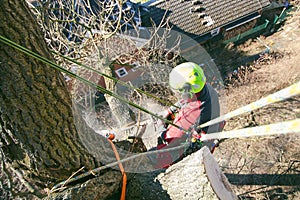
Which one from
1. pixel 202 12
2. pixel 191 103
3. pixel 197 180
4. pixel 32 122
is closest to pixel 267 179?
pixel 191 103

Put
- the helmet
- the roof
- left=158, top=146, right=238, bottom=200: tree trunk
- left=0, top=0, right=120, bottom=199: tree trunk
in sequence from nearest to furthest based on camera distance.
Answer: left=0, top=0, right=120, bottom=199: tree trunk < left=158, top=146, right=238, bottom=200: tree trunk < the helmet < the roof

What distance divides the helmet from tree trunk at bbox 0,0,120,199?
1564 mm

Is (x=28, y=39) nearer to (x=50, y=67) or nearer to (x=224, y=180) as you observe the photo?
(x=50, y=67)

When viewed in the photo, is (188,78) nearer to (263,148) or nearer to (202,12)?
(263,148)

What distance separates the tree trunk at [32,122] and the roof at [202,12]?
11.1m

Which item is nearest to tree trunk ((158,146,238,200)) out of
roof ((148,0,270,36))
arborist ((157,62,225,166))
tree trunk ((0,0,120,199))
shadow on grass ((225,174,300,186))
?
tree trunk ((0,0,120,199))

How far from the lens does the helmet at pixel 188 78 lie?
311cm

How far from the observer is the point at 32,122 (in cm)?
152

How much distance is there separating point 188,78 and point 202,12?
10476 millimetres

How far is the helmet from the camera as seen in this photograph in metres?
3.11

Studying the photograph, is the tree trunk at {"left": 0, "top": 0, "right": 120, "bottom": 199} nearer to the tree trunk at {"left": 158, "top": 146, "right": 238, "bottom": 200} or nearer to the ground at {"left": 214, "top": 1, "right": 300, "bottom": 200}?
the tree trunk at {"left": 158, "top": 146, "right": 238, "bottom": 200}

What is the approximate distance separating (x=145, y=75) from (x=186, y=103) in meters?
7.31

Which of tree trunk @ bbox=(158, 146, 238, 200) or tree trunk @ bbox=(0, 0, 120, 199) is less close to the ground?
tree trunk @ bbox=(0, 0, 120, 199)

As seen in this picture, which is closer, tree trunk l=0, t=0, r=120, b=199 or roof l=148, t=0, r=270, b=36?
tree trunk l=0, t=0, r=120, b=199
